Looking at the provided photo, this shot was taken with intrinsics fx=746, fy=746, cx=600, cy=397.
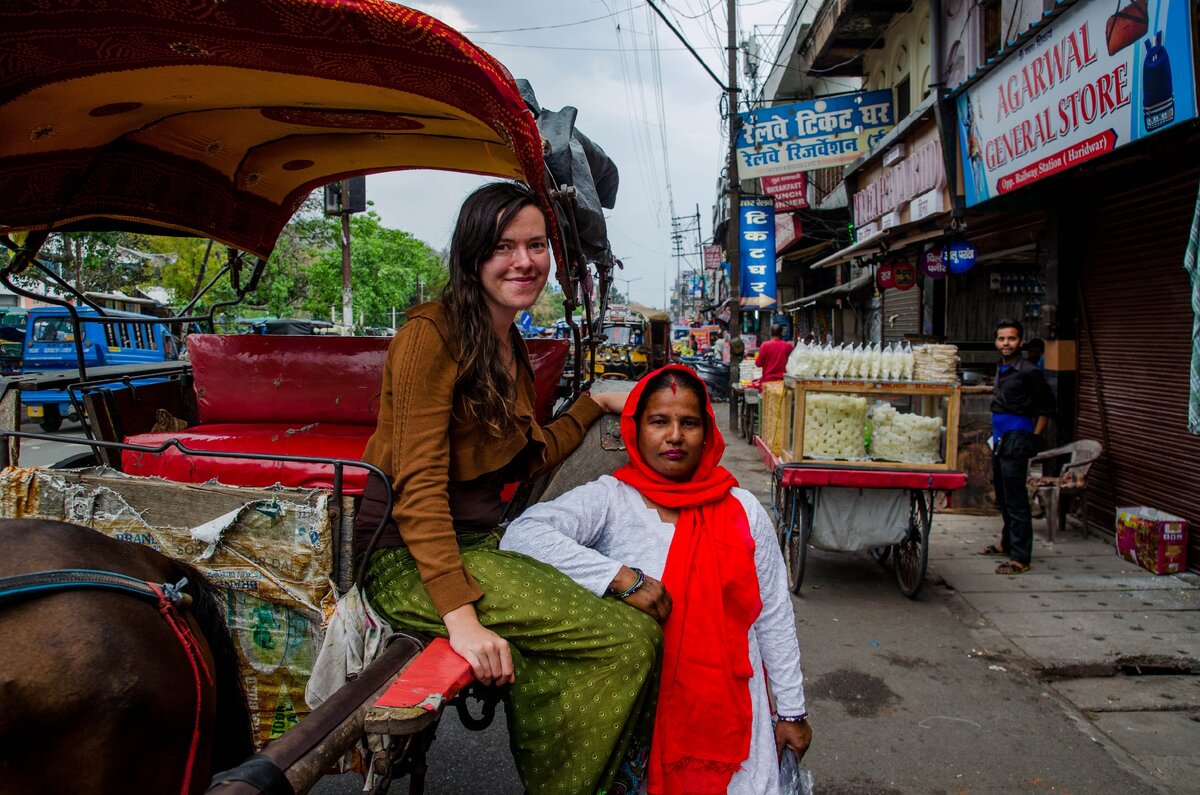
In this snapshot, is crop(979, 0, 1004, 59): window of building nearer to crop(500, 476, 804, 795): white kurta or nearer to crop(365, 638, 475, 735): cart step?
crop(500, 476, 804, 795): white kurta

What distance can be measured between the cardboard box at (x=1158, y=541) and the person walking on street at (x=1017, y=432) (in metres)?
0.76

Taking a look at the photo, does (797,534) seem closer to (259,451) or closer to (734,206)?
(259,451)

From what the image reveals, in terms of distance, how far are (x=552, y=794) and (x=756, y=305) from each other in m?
13.1

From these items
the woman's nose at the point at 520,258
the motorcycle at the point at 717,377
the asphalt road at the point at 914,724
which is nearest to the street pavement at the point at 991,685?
the asphalt road at the point at 914,724

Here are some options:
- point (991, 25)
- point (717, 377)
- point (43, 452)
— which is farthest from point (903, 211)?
point (43, 452)

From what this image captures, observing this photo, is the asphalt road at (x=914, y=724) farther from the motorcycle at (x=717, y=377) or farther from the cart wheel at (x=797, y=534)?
the motorcycle at (x=717, y=377)

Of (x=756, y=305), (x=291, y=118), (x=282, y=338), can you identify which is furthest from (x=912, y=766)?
(x=756, y=305)

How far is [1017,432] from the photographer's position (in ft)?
18.5

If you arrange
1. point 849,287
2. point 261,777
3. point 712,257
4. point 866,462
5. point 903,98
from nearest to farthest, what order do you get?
point 261,777 → point 866,462 → point 903,98 → point 849,287 → point 712,257

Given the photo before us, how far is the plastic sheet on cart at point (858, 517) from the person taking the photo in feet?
16.4

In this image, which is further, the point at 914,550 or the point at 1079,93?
the point at 914,550

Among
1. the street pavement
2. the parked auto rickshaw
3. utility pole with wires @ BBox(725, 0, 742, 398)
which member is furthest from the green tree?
the street pavement

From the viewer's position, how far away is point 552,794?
1663 mm

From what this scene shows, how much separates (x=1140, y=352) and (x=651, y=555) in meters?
5.82
